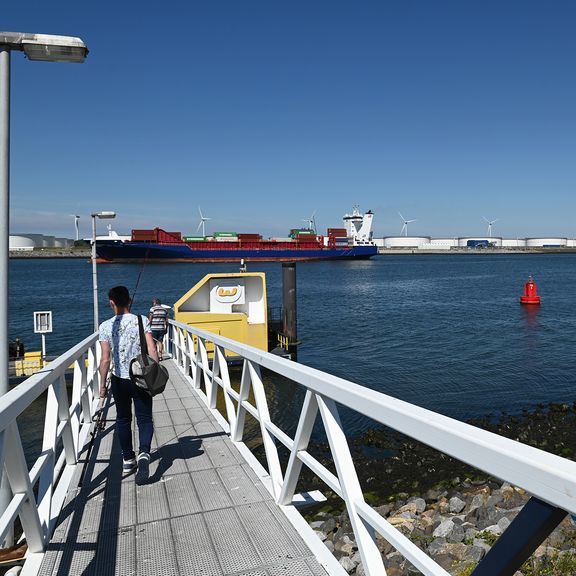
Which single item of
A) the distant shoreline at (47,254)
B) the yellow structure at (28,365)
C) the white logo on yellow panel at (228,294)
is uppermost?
the distant shoreline at (47,254)

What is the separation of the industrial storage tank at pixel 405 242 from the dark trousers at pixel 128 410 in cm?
18652

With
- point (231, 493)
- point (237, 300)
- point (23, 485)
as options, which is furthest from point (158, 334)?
point (23, 485)

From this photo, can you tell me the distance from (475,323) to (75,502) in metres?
27.4

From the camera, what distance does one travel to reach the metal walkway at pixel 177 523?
2914mm

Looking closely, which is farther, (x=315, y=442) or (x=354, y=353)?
(x=354, y=353)

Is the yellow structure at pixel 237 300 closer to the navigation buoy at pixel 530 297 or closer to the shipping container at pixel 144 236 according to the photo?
the navigation buoy at pixel 530 297

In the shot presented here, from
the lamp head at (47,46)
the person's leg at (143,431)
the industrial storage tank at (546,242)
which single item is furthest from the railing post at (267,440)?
the industrial storage tank at (546,242)

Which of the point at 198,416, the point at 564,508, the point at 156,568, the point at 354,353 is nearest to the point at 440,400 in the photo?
the point at 354,353

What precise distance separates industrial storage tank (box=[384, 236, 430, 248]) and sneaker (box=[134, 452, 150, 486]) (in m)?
187

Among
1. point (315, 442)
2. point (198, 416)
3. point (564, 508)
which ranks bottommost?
point (315, 442)

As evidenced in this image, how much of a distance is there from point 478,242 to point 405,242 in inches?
1049

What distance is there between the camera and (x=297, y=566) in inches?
112

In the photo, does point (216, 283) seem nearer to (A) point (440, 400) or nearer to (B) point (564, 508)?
(A) point (440, 400)

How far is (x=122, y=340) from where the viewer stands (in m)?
4.38
